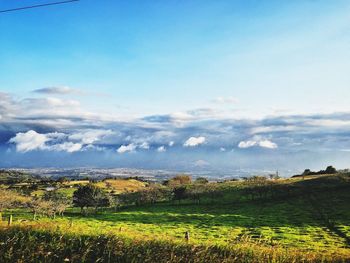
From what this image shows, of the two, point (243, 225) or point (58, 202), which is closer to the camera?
point (243, 225)

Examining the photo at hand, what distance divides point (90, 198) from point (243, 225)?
7364 centimetres

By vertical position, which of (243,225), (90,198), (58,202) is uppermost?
(90,198)

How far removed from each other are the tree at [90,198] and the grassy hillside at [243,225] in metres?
21.8

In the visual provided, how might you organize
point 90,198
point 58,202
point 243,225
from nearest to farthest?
point 243,225, point 58,202, point 90,198

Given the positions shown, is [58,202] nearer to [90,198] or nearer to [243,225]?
[90,198]

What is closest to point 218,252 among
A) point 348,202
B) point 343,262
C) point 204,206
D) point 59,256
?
point 343,262

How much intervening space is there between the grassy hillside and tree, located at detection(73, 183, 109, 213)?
21.8 m

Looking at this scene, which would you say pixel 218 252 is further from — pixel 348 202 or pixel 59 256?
pixel 348 202

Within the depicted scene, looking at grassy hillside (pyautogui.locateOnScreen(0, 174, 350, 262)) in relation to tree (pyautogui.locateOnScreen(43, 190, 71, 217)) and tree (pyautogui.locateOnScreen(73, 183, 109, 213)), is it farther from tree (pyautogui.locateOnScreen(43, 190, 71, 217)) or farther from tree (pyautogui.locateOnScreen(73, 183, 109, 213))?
tree (pyautogui.locateOnScreen(73, 183, 109, 213))

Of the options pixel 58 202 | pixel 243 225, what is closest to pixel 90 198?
pixel 58 202

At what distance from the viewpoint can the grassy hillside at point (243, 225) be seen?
→ 62.9 ft

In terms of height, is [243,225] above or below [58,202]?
below

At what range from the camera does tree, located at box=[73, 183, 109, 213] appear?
149625mm

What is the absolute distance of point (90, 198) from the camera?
14975 cm
